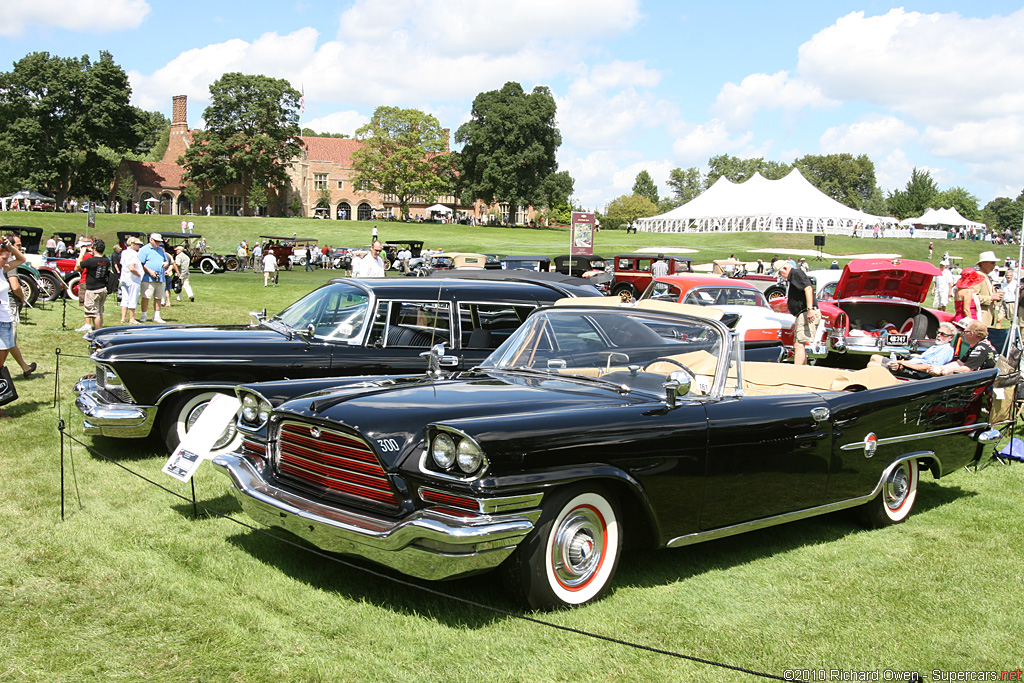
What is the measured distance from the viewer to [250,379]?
22.2 ft

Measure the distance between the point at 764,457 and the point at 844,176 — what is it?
490 ft

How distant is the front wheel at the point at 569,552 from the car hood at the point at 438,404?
44 cm

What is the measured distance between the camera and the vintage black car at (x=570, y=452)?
363 centimetres

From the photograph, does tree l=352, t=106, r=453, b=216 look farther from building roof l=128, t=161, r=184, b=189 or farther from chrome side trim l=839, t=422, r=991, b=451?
chrome side trim l=839, t=422, r=991, b=451

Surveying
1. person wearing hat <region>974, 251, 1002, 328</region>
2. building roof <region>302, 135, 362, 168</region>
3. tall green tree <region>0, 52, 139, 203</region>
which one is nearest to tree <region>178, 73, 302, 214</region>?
tall green tree <region>0, 52, 139, 203</region>

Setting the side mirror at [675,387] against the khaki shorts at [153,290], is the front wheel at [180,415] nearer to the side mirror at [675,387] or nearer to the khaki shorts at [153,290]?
the side mirror at [675,387]

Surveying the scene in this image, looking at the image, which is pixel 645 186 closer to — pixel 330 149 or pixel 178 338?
pixel 330 149

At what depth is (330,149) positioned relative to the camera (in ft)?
352

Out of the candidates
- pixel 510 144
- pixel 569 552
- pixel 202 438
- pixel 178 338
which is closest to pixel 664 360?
pixel 569 552

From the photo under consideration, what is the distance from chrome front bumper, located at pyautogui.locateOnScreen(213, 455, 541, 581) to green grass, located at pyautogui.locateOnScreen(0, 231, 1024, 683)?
1.15 feet

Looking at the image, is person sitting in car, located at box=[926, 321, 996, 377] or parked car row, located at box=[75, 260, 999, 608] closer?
parked car row, located at box=[75, 260, 999, 608]

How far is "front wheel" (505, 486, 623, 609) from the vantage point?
3.76 metres

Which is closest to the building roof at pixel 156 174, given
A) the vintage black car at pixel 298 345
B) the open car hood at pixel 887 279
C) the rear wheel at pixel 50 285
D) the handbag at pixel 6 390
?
the rear wheel at pixel 50 285

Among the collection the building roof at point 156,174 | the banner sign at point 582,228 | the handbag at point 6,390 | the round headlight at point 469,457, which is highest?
the building roof at point 156,174
